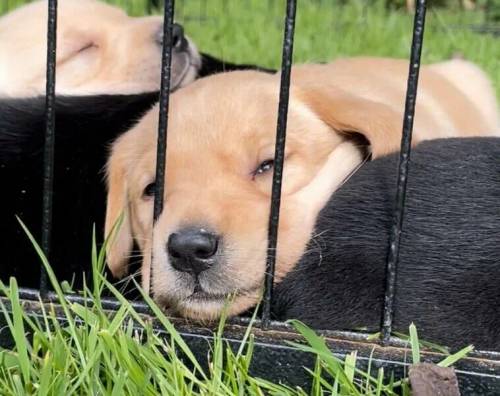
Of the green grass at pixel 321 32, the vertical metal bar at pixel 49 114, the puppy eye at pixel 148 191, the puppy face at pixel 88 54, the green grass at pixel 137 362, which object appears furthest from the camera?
the green grass at pixel 321 32

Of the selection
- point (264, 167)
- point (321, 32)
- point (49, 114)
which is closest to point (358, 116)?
point (264, 167)

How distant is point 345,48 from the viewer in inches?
225

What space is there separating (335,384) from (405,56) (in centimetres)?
370

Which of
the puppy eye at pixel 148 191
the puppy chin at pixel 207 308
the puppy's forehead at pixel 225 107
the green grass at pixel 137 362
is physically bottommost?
the green grass at pixel 137 362

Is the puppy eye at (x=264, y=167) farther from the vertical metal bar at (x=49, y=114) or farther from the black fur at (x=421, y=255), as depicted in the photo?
the vertical metal bar at (x=49, y=114)

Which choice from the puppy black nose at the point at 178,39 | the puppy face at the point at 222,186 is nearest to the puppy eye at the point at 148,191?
the puppy face at the point at 222,186

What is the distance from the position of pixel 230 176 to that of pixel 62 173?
0.68 m

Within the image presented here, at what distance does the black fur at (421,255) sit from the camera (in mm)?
2215

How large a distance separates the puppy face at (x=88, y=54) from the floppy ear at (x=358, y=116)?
126 cm

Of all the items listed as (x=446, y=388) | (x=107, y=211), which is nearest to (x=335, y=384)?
(x=446, y=388)

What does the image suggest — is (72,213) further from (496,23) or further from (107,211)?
(496,23)

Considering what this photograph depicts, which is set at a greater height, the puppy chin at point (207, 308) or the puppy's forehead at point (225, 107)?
the puppy's forehead at point (225, 107)

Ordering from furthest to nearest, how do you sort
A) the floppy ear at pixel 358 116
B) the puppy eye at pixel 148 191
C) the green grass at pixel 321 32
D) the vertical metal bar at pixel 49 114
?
the green grass at pixel 321 32 → the puppy eye at pixel 148 191 → the floppy ear at pixel 358 116 → the vertical metal bar at pixel 49 114

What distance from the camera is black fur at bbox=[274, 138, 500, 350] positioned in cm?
221
